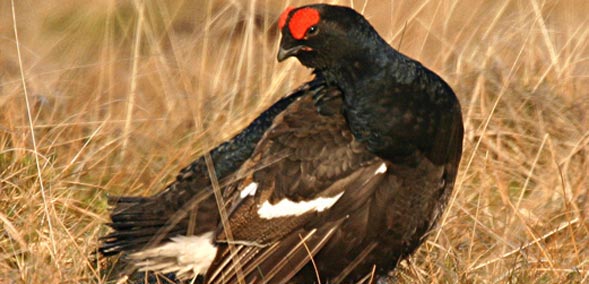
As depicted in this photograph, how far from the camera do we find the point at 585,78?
7012mm

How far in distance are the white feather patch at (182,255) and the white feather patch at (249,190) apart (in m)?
0.25

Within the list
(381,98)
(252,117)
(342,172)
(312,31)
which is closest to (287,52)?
(312,31)

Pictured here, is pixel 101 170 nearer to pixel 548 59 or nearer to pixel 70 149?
pixel 70 149

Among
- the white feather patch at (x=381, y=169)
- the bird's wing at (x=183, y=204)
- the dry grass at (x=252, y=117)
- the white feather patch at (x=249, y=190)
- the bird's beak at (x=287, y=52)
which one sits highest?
the bird's beak at (x=287, y=52)

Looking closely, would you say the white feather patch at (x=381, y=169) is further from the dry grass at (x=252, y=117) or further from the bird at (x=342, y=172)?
the dry grass at (x=252, y=117)

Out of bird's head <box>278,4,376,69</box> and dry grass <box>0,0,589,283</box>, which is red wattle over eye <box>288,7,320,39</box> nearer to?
bird's head <box>278,4,376,69</box>

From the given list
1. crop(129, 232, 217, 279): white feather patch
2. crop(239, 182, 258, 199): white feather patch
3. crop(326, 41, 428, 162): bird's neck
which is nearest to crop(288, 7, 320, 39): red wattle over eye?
crop(326, 41, 428, 162): bird's neck

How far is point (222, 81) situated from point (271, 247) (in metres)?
2.20

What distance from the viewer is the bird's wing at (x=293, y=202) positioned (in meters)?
5.07

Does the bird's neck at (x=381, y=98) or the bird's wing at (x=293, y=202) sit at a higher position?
the bird's neck at (x=381, y=98)

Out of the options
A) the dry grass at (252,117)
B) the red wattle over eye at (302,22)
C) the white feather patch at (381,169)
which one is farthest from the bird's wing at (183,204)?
the white feather patch at (381,169)

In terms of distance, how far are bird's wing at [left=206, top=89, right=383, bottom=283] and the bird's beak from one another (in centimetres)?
31

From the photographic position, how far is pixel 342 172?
16.6ft

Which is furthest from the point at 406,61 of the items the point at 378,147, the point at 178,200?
the point at 178,200
